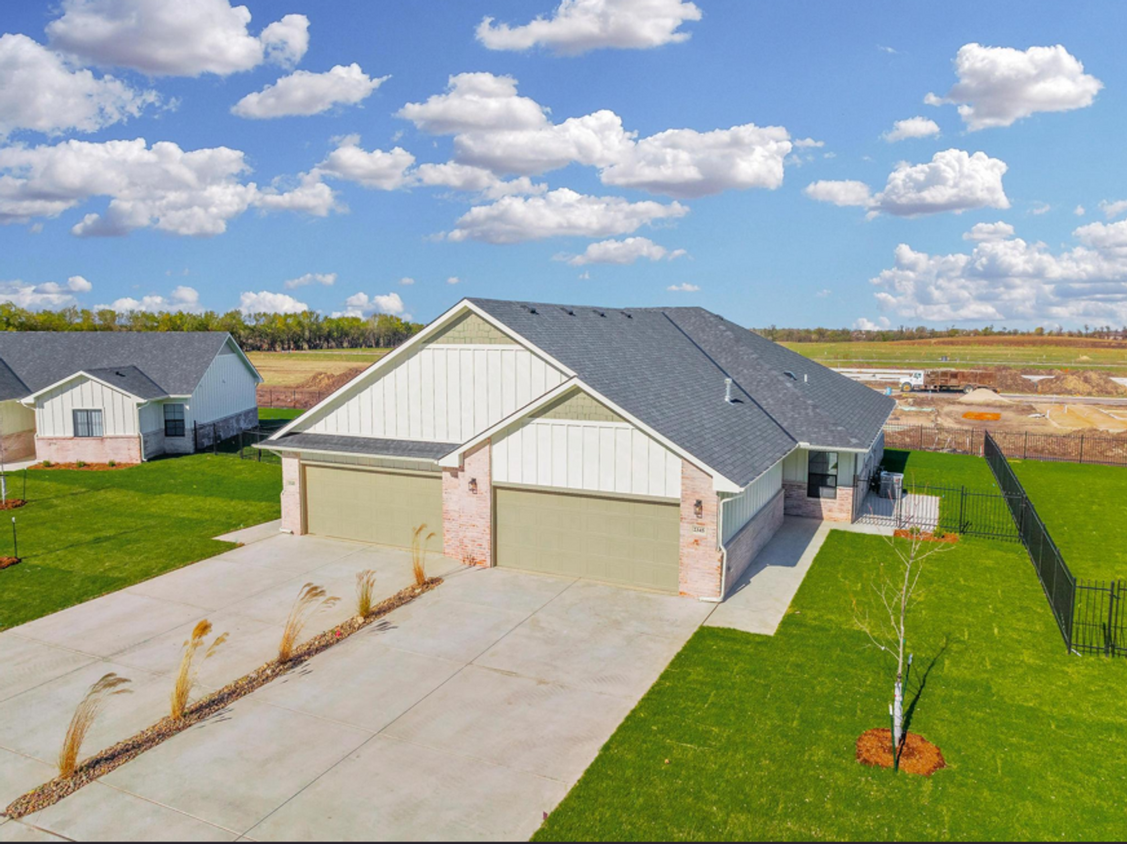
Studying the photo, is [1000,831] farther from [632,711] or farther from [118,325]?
[118,325]

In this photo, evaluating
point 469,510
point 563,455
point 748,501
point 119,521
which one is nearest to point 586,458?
point 563,455

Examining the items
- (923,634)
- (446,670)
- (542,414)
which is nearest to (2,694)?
(446,670)

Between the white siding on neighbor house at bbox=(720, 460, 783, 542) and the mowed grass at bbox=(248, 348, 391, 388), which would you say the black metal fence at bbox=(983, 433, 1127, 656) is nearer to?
the white siding on neighbor house at bbox=(720, 460, 783, 542)

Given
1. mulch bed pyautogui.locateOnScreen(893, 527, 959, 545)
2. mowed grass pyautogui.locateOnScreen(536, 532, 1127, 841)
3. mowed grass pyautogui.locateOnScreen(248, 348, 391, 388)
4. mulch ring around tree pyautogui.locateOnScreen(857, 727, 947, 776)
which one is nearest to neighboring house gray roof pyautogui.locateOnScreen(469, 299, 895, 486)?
mulch bed pyautogui.locateOnScreen(893, 527, 959, 545)

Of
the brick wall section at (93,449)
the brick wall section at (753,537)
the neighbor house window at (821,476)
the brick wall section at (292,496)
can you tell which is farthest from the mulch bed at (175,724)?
the brick wall section at (93,449)

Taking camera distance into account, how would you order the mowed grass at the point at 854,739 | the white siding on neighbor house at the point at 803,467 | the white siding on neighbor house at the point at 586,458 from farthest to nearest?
the white siding on neighbor house at the point at 803,467
the white siding on neighbor house at the point at 586,458
the mowed grass at the point at 854,739

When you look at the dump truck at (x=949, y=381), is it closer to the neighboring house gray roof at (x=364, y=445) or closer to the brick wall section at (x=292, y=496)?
the neighboring house gray roof at (x=364, y=445)
